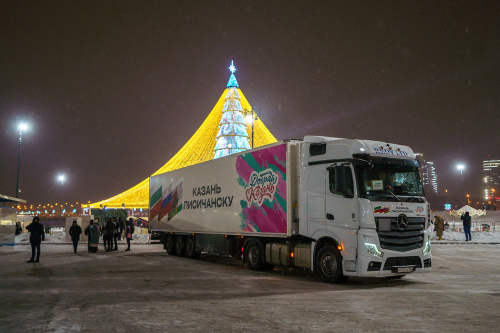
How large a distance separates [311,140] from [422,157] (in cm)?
309

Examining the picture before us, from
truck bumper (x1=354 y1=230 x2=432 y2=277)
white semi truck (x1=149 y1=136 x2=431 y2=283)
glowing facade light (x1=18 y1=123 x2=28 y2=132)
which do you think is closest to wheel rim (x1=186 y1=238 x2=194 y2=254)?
Result: white semi truck (x1=149 y1=136 x2=431 y2=283)

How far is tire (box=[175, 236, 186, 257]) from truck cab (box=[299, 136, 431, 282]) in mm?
8661

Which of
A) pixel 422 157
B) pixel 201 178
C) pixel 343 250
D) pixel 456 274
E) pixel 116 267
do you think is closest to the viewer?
pixel 343 250

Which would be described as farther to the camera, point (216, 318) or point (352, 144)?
point (352, 144)

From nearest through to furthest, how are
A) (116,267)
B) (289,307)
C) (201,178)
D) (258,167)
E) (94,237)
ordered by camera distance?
(289,307) < (258,167) < (116,267) < (201,178) < (94,237)

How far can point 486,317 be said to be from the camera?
726cm

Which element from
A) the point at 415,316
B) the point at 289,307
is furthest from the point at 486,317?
the point at 289,307

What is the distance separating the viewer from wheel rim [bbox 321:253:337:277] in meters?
11.2

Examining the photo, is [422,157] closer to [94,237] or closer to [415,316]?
[415,316]

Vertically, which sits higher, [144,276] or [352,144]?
[352,144]

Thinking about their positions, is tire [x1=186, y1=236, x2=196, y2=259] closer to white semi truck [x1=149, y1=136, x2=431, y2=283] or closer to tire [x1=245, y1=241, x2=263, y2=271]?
white semi truck [x1=149, y1=136, x2=431, y2=283]

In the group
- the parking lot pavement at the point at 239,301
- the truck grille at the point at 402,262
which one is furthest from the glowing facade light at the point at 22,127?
the truck grille at the point at 402,262

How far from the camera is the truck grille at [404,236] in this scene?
10685mm

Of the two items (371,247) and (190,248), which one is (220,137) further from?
(371,247)
